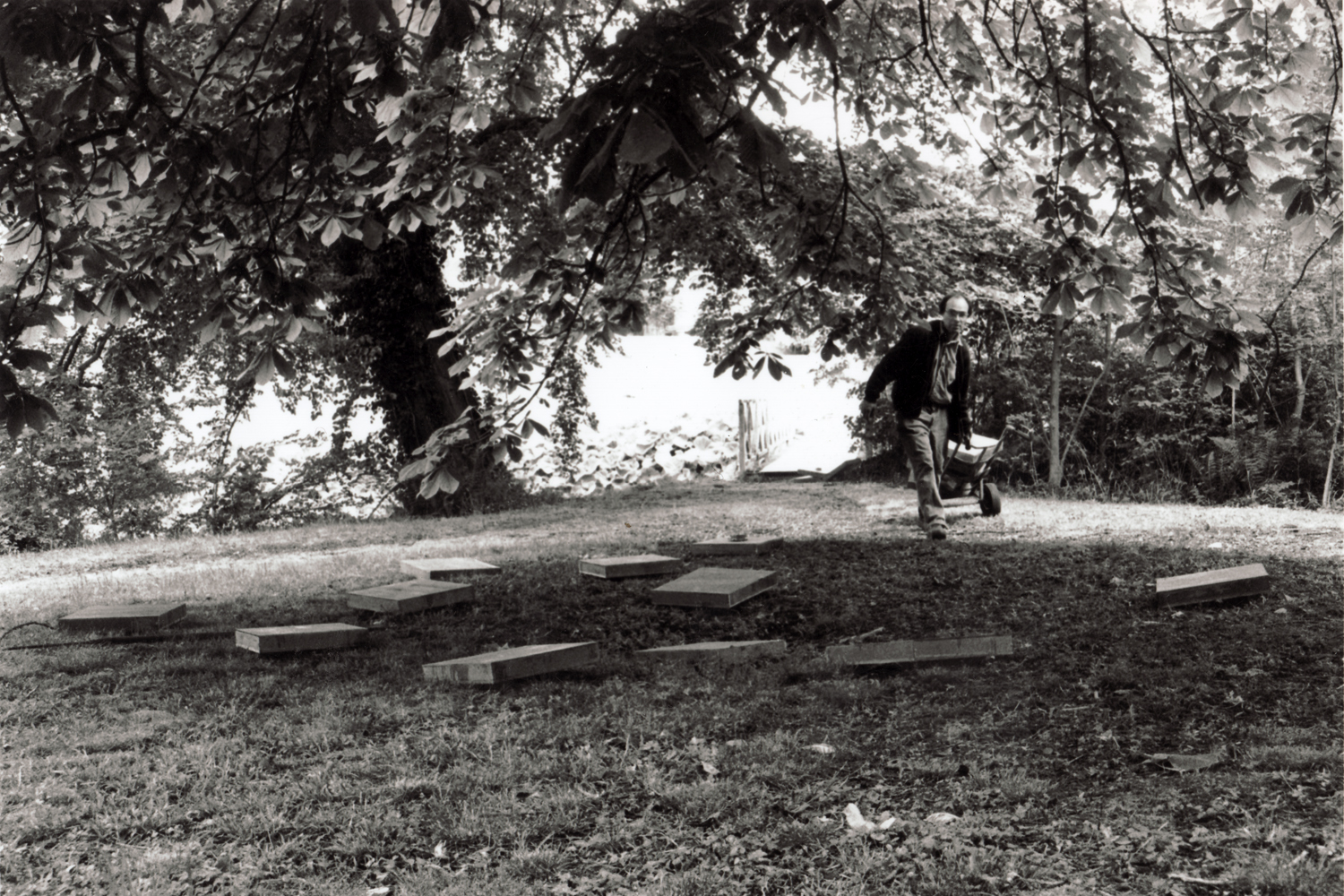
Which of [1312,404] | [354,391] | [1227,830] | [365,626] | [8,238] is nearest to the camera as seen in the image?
[1227,830]

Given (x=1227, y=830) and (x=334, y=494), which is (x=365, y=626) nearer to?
(x=1227, y=830)

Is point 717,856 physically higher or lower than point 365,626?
lower

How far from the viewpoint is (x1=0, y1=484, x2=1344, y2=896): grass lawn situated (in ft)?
9.73

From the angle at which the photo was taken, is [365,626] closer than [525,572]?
Yes

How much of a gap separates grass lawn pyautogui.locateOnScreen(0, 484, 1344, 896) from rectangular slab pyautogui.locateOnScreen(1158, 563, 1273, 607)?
0.25 ft

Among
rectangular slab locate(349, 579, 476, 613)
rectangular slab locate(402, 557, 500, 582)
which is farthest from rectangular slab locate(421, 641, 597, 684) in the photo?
rectangular slab locate(402, 557, 500, 582)

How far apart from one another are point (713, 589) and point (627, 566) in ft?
3.91

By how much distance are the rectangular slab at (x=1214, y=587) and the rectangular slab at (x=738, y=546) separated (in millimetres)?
3245

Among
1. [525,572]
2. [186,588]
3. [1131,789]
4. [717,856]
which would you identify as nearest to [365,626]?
[525,572]

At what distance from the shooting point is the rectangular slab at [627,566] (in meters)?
7.37

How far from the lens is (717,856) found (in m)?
3.04

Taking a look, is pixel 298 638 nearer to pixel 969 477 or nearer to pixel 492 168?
pixel 492 168

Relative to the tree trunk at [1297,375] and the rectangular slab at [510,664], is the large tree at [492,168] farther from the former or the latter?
the tree trunk at [1297,375]

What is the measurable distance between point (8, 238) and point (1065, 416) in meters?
12.9
